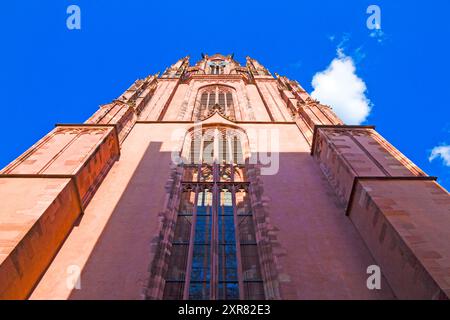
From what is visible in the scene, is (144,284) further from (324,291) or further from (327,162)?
(327,162)

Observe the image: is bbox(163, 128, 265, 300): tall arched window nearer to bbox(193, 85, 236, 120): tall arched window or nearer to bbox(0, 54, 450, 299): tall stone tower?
bbox(0, 54, 450, 299): tall stone tower

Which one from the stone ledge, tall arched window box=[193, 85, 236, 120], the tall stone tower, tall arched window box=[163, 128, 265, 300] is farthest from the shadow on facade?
tall arched window box=[193, 85, 236, 120]

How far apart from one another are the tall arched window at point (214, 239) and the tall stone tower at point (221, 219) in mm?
38

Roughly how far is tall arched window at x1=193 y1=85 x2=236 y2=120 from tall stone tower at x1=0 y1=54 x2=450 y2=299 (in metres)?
7.22

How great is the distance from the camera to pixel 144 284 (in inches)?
305

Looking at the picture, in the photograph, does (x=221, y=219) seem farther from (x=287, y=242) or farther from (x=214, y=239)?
(x=287, y=242)

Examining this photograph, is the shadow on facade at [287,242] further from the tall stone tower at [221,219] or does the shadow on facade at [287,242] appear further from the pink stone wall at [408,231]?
the pink stone wall at [408,231]

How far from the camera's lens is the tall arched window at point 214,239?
7.94m

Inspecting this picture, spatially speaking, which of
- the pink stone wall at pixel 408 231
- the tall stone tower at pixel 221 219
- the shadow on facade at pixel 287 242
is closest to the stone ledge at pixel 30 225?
the tall stone tower at pixel 221 219

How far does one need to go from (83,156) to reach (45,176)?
1.73 metres

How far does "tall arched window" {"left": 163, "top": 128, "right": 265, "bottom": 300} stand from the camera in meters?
7.94

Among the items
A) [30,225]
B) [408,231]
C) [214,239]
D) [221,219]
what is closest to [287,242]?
[214,239]

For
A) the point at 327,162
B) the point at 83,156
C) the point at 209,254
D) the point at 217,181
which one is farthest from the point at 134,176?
the point at 327,162

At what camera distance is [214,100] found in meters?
24.8
